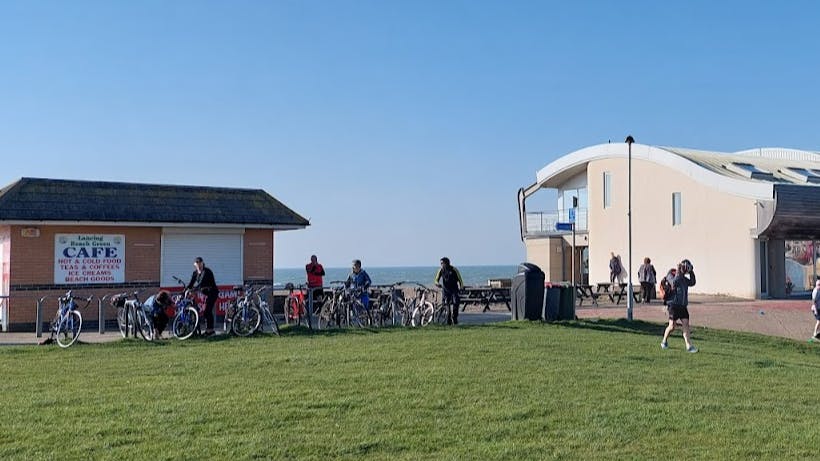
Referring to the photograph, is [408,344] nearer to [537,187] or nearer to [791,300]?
[791,300]

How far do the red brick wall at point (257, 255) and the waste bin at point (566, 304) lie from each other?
676 cm

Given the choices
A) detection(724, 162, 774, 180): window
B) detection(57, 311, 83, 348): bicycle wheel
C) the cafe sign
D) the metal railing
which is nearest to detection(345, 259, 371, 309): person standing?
the cafe sign

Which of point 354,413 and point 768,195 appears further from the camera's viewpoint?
point 768,195

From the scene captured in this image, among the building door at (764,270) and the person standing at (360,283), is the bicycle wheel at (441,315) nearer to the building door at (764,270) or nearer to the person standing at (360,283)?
the person standing at (360,283)

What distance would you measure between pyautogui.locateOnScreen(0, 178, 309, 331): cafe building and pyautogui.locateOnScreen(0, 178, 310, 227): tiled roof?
2cm

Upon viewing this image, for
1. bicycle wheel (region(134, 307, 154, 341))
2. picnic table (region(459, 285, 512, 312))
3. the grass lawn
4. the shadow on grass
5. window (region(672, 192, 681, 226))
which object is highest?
window (region(672, 192, 681, 226))

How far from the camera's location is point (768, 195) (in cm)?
3216

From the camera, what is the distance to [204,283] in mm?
17078

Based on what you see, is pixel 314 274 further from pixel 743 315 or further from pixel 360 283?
pixel 743 315

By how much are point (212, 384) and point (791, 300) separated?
2682cm

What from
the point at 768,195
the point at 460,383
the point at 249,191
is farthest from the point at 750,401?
the point at 768,195

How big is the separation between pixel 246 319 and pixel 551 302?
6907 mm

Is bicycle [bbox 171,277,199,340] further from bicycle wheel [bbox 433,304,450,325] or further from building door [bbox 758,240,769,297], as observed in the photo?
building door [bbox 758,240,769,297]

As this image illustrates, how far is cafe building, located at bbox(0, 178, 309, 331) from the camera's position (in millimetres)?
19047
